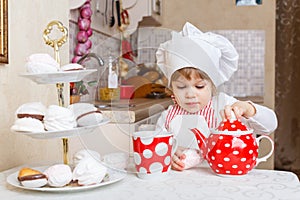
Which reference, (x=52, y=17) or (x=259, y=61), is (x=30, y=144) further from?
(x=259, y=61)

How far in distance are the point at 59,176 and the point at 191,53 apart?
1.16 ft

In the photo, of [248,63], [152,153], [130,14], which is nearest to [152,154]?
[152,153]

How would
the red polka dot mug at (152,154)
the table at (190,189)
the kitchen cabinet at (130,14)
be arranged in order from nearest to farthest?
the table at (190,189), the red polka dot mug at (152,154), the kitchen cabinet at (130,14)

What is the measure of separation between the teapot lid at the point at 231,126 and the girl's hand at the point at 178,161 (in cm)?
10

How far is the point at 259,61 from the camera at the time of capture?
3.43 metres

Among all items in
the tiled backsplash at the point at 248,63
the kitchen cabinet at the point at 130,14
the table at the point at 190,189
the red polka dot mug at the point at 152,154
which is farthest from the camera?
the tiled backsplash at the point at 248,63

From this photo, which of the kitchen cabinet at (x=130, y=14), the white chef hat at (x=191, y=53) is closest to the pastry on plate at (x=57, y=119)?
the white chef hat at (x=191, y=53)

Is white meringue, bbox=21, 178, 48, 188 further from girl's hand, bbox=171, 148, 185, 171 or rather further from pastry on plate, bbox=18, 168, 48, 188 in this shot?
girl's hand, bbox=171, 148, 185, 171

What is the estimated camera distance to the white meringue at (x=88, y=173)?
78 cm

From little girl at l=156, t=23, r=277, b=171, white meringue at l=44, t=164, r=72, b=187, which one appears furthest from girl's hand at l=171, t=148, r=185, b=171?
white meringue at l=44, t=164, r=72, b=187

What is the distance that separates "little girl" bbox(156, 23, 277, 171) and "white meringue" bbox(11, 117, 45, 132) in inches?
9.9

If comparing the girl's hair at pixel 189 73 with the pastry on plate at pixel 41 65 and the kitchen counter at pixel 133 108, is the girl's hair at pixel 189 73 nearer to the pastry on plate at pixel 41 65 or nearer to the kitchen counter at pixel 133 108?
the kitchen counter at pixel 133 108

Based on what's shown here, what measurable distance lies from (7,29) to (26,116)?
0.31 meters

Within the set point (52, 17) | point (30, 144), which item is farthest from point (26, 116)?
point (52, 17)
